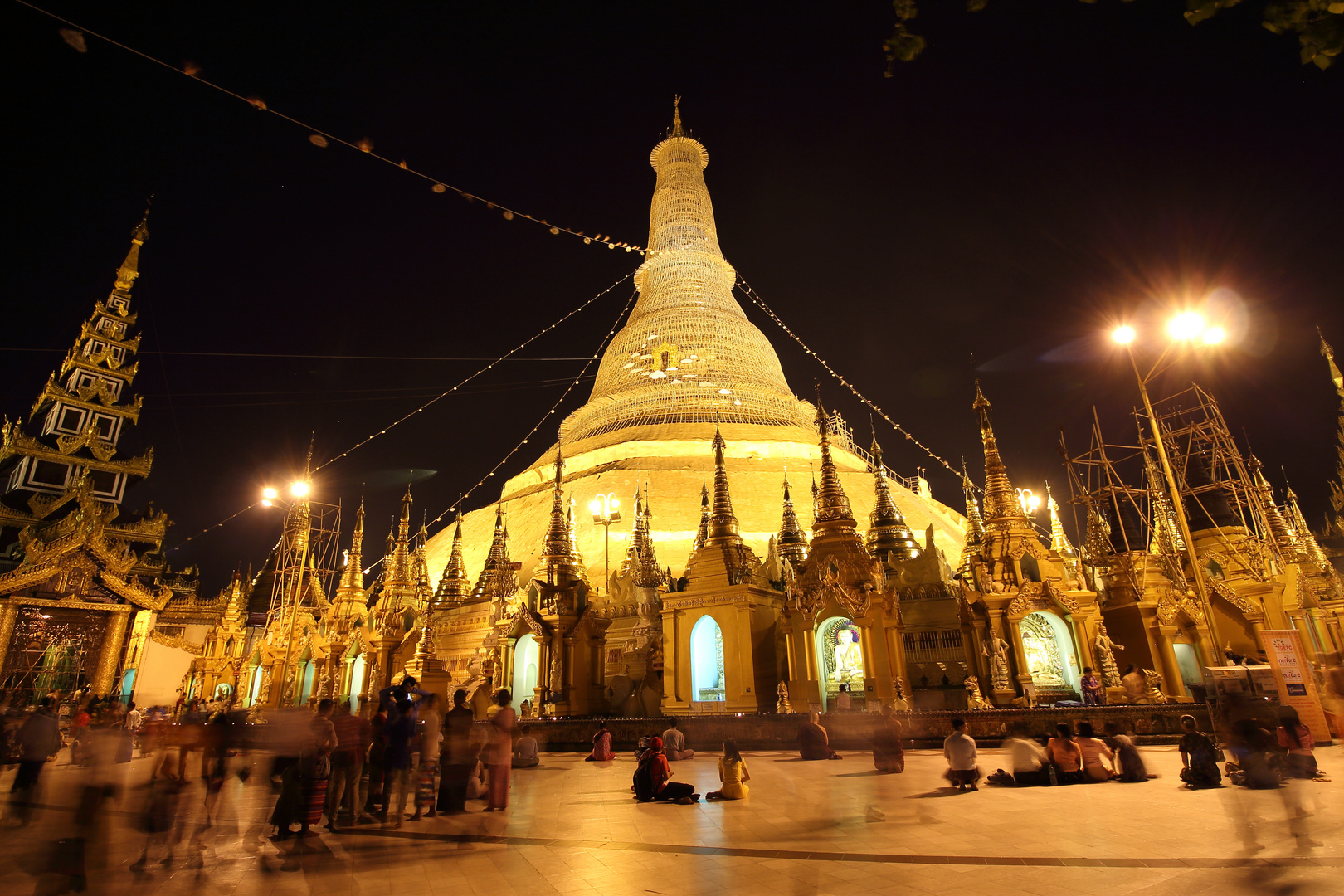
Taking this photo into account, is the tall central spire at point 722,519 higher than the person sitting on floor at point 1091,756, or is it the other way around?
the tall central spire at point 722,519

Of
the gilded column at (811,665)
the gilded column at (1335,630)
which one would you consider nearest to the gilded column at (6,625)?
the gilded column at (811,665)

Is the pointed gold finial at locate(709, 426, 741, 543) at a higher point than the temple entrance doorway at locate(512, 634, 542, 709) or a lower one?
higher

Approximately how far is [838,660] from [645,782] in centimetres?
997

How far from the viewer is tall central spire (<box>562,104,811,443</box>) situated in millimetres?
37219

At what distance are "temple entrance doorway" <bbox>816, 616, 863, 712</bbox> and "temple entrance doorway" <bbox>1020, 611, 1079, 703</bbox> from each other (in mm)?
3640

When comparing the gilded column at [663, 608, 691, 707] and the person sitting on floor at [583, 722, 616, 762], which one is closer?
the person sitting on floor at [583, 722, 616, 762]

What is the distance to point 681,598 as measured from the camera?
1762cm

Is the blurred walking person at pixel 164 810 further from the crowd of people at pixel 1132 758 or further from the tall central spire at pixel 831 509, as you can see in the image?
the tall central spire at pixel 831 509

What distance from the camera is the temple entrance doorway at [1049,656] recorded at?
51.4 ft

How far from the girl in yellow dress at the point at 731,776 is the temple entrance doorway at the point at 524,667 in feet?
39.1

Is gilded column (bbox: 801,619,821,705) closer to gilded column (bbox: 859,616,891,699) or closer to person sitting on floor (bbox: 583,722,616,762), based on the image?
gilded column (bbox: 859,616,891,699)

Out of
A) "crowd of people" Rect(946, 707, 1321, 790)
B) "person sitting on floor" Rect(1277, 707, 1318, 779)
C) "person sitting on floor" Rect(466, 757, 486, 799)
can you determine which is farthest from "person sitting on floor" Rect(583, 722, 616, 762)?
"person sitting on floor" Rect(1277, 707, 1318, 779)

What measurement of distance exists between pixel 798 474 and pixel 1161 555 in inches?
538

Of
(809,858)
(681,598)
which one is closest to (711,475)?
(681,598)
